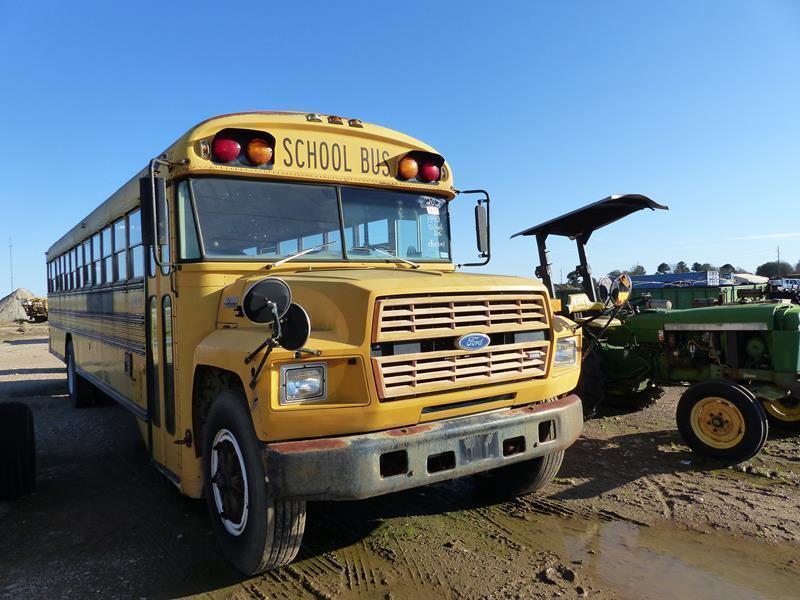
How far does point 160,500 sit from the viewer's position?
4.50 metres

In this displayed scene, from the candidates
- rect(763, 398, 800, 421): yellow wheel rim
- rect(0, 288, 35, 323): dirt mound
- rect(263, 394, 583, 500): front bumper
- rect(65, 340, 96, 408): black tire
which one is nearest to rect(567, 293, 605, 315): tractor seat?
rect(763, 398, 800, 421): yellow wheel rim

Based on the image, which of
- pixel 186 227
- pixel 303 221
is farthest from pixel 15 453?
pixel 303 221

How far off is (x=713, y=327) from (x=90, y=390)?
8.11 m

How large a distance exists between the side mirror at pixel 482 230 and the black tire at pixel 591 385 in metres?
1.96

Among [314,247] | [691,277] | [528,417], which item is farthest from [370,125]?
[691,277]

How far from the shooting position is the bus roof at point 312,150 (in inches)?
145

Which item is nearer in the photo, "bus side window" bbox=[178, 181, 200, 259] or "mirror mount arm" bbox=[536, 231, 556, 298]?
"bus side window" bbox=[178, 181, 200, 259]

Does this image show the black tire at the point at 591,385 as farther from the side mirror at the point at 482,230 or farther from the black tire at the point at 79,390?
the black tire at the point at 79,390

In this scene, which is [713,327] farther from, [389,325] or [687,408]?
[389,325]

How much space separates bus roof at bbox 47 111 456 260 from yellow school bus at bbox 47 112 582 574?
0.01 meters

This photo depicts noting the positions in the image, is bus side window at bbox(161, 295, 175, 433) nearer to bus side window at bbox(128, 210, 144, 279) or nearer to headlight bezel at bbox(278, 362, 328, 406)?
bus side window at bbox(128, 210, 144, 279)

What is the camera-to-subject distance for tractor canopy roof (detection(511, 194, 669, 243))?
6414mm

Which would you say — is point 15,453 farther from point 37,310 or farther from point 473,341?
point 37,310

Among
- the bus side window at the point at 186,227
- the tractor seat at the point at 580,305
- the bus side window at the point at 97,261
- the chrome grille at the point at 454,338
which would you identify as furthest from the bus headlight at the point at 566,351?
the bus side window at the point at 97,261
